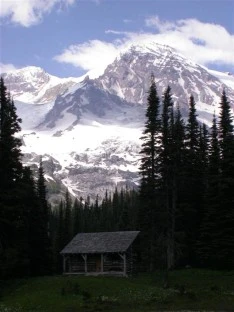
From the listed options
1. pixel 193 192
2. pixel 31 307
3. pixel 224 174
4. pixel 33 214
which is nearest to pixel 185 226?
pixel 193 192

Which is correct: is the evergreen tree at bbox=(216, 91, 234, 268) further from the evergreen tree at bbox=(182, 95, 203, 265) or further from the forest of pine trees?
the evergreen tree at bbox=(182, 95, 203, 265)

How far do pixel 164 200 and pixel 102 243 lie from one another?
11.3 meters

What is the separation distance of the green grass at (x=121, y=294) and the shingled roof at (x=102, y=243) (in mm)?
10691

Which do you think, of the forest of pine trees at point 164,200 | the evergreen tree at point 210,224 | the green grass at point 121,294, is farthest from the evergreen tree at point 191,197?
the green grass at point 121,294

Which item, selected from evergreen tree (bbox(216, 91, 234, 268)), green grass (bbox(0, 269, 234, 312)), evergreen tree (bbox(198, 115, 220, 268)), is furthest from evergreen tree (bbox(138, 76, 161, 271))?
evergreen tree (bbox(216, 91, 234, 268))

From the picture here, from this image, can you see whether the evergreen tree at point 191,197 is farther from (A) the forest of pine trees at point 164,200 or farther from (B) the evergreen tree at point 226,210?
(B) the evergreen tree at point 226,210

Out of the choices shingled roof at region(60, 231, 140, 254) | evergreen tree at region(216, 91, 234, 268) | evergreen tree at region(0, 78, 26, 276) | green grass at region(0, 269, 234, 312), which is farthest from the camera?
shingled roof at region(60, 231, 140, 254)

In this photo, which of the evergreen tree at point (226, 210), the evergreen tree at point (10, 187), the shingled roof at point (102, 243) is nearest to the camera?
the evergreen tree at point (10, 187)

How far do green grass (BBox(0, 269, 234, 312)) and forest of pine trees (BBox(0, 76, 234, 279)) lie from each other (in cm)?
260

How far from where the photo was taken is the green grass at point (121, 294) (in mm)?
37281

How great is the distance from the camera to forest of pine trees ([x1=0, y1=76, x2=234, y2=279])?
49031 millimetres

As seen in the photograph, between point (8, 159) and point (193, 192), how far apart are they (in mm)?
27777

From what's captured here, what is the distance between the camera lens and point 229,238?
56.2 metres

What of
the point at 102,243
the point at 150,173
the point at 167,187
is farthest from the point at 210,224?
the point at 102,243
